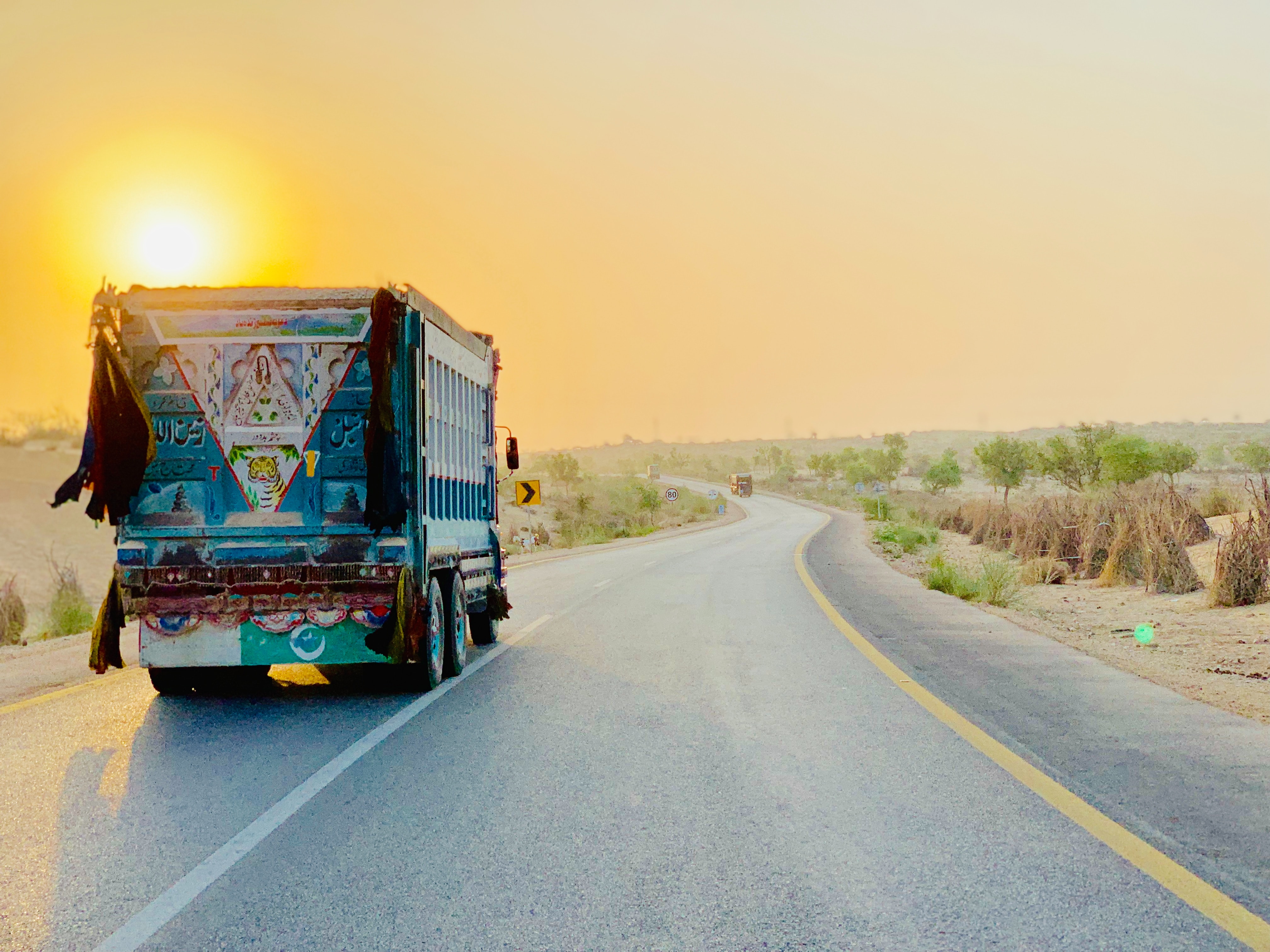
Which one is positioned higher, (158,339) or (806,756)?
(158,339)

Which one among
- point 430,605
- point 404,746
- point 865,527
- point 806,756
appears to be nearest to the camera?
point 806,756

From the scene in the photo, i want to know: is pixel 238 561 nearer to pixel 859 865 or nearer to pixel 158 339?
pixel 158 339

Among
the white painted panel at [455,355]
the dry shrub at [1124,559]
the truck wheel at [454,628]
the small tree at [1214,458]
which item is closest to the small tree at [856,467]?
the small tree at [1214,458]

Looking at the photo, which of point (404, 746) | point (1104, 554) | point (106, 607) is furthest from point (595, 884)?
point (1104, 554)

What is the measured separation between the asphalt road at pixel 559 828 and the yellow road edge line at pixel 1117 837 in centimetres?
8

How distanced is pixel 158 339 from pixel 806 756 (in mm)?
5995

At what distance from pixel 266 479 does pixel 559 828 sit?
469cm

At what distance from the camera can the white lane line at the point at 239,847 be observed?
4.13 metres

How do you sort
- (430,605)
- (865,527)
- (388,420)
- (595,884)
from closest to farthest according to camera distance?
1. (595,884)
2. (388,420)
3. (430,605)
4. (865,527)

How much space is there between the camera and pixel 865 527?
2419 inches

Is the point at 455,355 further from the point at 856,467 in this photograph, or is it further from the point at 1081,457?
the point at 856,467

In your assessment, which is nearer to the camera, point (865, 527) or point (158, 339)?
point (158, 339)

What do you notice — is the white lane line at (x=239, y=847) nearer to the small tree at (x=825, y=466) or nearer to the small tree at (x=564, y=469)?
the small tree at (x=564, y=469)

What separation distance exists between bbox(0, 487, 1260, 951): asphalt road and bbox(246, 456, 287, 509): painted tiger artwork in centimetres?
168
